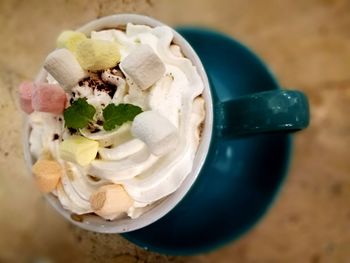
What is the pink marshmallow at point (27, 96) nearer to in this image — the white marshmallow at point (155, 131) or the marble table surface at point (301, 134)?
the white marshmallow at point (155, 131)

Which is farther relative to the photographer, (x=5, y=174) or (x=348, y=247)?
(x=348, y=247)

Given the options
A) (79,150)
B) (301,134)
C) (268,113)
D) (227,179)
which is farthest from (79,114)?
(301,134)

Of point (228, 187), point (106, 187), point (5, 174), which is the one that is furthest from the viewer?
point (228, 187)

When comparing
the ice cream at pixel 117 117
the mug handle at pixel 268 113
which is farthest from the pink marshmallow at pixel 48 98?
the mug handle at pixel 268 113

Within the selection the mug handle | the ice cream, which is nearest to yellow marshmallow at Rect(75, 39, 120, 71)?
the ice cream

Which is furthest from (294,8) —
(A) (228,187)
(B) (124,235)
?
(B) (124,235)

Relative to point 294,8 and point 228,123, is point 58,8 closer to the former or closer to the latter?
point 228,123
